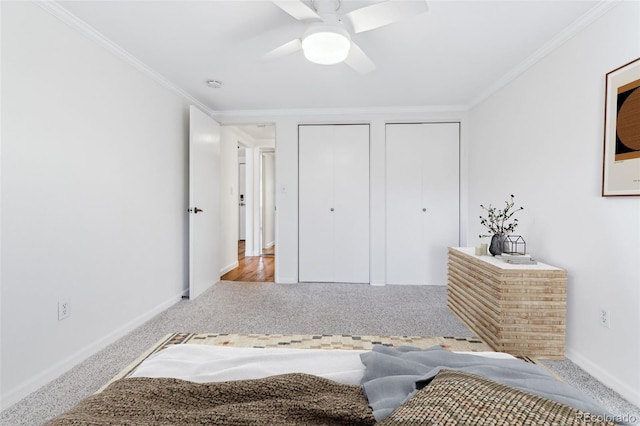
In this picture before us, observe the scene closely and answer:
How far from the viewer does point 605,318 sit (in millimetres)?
1982

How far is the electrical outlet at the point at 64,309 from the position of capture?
206 cm

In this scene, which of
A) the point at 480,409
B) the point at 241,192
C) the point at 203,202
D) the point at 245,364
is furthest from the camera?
the point at 241,192

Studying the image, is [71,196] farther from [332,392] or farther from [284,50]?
[332,392]

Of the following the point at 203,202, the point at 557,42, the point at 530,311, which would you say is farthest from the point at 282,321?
the point at 557,42

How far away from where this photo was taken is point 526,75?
282 cm

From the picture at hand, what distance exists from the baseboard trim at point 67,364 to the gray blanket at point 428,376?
195 centimetres

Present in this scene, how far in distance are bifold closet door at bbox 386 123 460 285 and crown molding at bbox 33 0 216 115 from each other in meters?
2.63

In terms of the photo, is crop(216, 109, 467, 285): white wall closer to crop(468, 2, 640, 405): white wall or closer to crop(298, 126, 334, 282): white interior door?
crop(298, 126, 334, 282): white interior door

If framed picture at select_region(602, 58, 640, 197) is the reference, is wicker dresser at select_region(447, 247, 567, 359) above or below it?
below

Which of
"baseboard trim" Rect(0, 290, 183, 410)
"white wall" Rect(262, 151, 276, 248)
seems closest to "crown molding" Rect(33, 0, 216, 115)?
"baseboard trim" Rect(0, 290, 183, 410)

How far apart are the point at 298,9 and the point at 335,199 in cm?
278

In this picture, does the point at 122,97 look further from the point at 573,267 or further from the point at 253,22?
the point at 573,267

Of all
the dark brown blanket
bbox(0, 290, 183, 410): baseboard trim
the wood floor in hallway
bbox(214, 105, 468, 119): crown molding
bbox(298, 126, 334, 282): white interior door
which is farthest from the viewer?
the wood floor in hallway

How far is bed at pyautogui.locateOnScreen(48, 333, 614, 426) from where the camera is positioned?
2.20 feet
